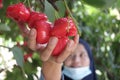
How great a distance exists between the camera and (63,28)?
0.84 meters

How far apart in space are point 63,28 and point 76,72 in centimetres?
176

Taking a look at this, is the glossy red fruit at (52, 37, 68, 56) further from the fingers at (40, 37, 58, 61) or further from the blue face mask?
the blue face mask

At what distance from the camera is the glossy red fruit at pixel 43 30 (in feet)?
2.74

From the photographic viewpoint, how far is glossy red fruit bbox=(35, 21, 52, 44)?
835 mm

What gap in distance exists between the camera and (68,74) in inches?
101

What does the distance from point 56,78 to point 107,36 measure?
2.34 m

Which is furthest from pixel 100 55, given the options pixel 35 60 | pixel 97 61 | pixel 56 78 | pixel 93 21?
pixel 56 78

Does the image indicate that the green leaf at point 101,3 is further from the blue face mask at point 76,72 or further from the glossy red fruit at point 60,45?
the blue face mask at point 76,72

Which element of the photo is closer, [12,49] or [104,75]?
[12,49]

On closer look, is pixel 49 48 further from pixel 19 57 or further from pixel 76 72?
pixel 76 72

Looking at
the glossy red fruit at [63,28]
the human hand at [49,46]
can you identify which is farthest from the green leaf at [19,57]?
the glossy red fruit at [63,28]

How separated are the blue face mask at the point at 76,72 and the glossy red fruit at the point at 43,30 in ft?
5.50

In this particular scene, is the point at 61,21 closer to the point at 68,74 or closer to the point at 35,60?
the point at 35,60

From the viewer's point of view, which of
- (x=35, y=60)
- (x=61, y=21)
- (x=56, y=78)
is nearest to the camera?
(x=61, y=21)
